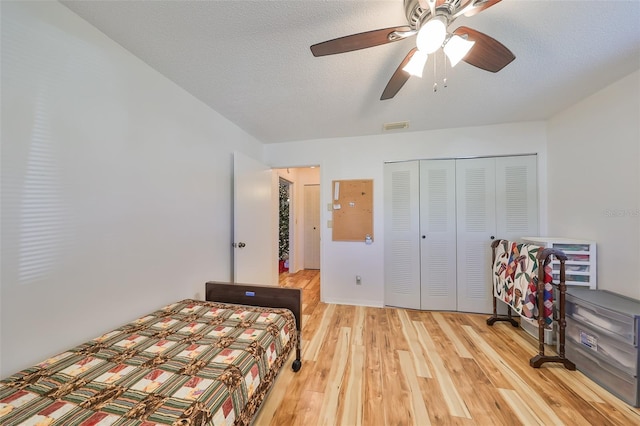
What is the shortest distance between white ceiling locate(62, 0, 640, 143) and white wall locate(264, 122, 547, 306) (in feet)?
1.01

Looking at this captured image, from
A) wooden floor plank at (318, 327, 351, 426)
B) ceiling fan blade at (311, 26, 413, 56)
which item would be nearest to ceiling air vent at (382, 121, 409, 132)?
ceiling fan blade at (311, 26, 413, 56)

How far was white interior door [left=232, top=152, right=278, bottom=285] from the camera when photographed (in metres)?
2.41

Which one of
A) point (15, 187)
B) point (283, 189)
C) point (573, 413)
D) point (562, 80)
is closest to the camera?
point (15, 187)

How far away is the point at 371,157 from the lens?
297 cm

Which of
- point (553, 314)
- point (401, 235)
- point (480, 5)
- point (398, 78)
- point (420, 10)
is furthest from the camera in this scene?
point (401, 235)

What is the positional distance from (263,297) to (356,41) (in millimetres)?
1775

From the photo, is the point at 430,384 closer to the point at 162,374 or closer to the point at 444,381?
the point at 444,381

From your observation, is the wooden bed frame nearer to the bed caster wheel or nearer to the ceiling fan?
→ the bed caster wheel

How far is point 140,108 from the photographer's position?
1.53 meters

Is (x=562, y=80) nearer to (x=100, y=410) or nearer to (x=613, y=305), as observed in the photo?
(x=613, y=305)

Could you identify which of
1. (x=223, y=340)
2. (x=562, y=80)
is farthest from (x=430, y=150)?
(x=223, y=340)

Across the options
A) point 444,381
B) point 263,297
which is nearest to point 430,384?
point 444,381

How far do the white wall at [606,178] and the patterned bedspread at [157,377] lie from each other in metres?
2.69

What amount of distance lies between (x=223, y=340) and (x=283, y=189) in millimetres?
4057
